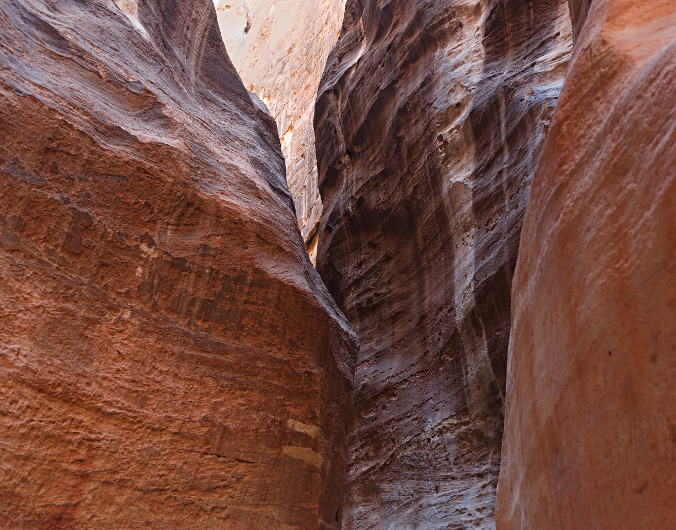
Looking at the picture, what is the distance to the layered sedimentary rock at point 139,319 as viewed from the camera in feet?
14.9

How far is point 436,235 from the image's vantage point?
8688mm

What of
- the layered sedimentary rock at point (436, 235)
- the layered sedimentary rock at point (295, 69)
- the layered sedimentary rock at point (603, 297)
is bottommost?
the layered sedimentary rock at point (603, 297)

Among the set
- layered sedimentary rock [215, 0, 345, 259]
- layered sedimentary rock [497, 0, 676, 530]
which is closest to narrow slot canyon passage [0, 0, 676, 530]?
layered sedimentary rock [497, 0, 676, 530]

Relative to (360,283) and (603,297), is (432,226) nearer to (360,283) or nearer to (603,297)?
(360,283)

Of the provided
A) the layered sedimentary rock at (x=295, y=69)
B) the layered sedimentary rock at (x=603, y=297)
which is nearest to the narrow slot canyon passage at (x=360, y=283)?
the layered sedimentary rock at (x=603, y=297)

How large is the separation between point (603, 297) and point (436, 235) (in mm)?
5947

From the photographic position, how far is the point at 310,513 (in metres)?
5.64

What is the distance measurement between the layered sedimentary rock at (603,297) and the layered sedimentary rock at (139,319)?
2499mm

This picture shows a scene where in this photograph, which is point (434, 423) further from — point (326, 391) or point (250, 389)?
point (250, 389)

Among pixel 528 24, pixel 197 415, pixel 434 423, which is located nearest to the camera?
pixel 197 415

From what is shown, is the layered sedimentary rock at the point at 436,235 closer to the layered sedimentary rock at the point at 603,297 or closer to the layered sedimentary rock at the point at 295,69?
the layered sedimentary rock at the point at 603,297

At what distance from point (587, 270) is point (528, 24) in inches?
257

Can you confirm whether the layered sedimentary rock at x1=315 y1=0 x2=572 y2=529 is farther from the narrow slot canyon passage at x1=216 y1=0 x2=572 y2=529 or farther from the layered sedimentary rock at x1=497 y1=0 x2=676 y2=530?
the layered sedimentary rock at x1=497 y1=0 x2=676 y2=530

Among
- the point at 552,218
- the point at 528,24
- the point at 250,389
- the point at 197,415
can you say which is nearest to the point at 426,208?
the point at 528,24
